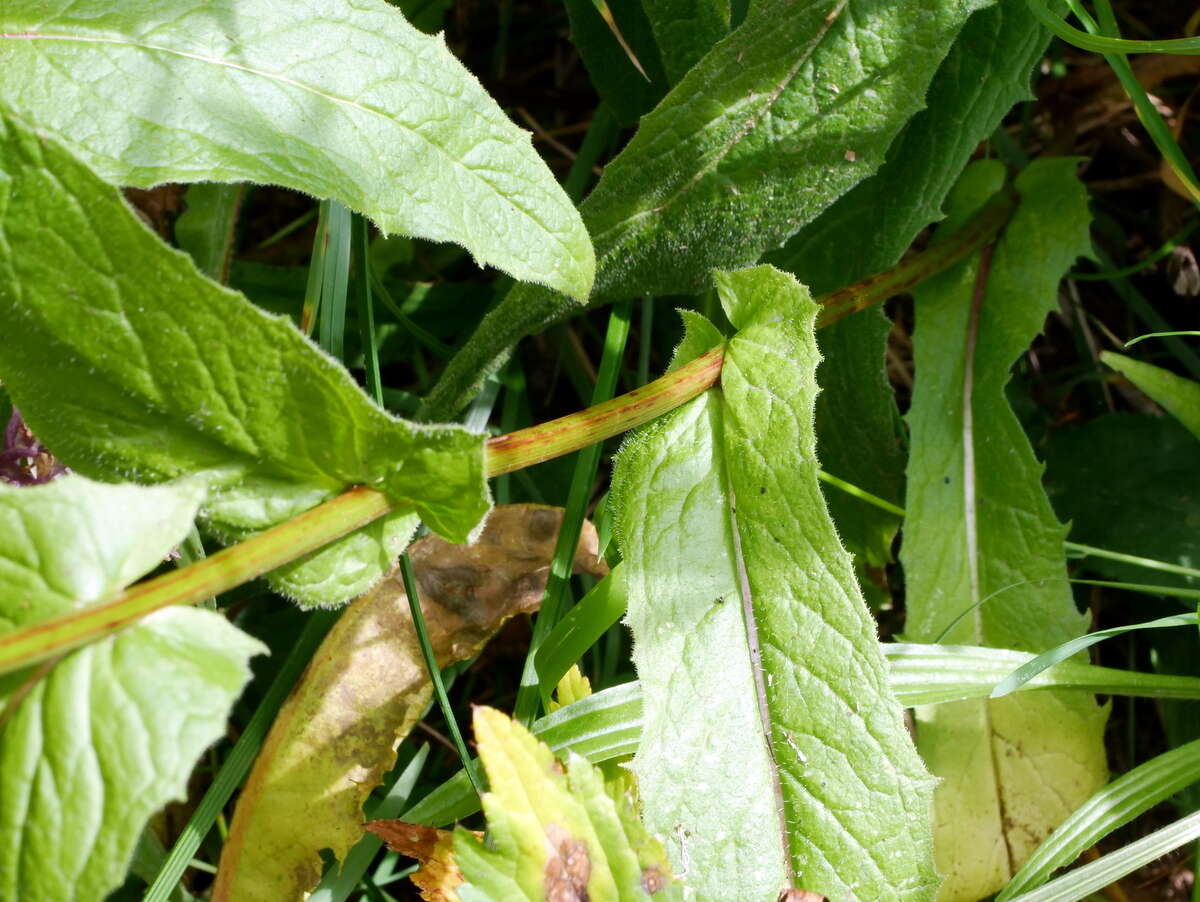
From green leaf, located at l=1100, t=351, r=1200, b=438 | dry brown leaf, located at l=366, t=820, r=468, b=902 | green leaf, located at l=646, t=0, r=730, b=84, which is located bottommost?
dry brown leaf, located at l=366, t=820, r=468, b=902

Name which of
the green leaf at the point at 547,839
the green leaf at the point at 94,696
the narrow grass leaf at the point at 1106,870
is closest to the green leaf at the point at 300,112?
the green leaf at the point at 94,696

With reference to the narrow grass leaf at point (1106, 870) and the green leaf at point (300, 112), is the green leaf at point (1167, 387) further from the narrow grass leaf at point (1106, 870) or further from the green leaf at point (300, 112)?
the green leaf at point (300, 112)

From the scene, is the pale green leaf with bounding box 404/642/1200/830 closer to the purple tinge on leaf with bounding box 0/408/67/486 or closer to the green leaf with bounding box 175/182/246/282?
the purple tinge on leaf with bounding box 0/408/67/486

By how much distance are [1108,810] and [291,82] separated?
3.93 feet

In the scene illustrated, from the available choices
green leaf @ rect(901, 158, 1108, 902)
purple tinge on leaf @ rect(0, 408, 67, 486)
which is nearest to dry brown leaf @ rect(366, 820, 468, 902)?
purple tinge on leaf @ rect(0, 408, 67, 486)

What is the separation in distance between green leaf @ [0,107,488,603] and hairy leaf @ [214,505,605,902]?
377 mm

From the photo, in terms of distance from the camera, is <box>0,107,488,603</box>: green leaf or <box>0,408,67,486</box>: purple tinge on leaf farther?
<box>0,408,67,486</box>: purple tinge on leaf

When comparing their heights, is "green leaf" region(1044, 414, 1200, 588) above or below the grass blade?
above

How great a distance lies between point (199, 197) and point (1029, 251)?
1203mm

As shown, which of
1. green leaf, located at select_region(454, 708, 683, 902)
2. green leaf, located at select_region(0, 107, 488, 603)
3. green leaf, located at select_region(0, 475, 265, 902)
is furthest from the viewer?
green leaf, located at select_region(454, 708, 683, 902)

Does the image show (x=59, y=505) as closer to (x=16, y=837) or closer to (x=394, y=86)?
(x=16, y=837)

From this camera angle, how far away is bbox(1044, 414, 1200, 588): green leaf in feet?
5.01

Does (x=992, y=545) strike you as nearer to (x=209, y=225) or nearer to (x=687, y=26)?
(x=687, y=26)

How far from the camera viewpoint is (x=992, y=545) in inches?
58.6
